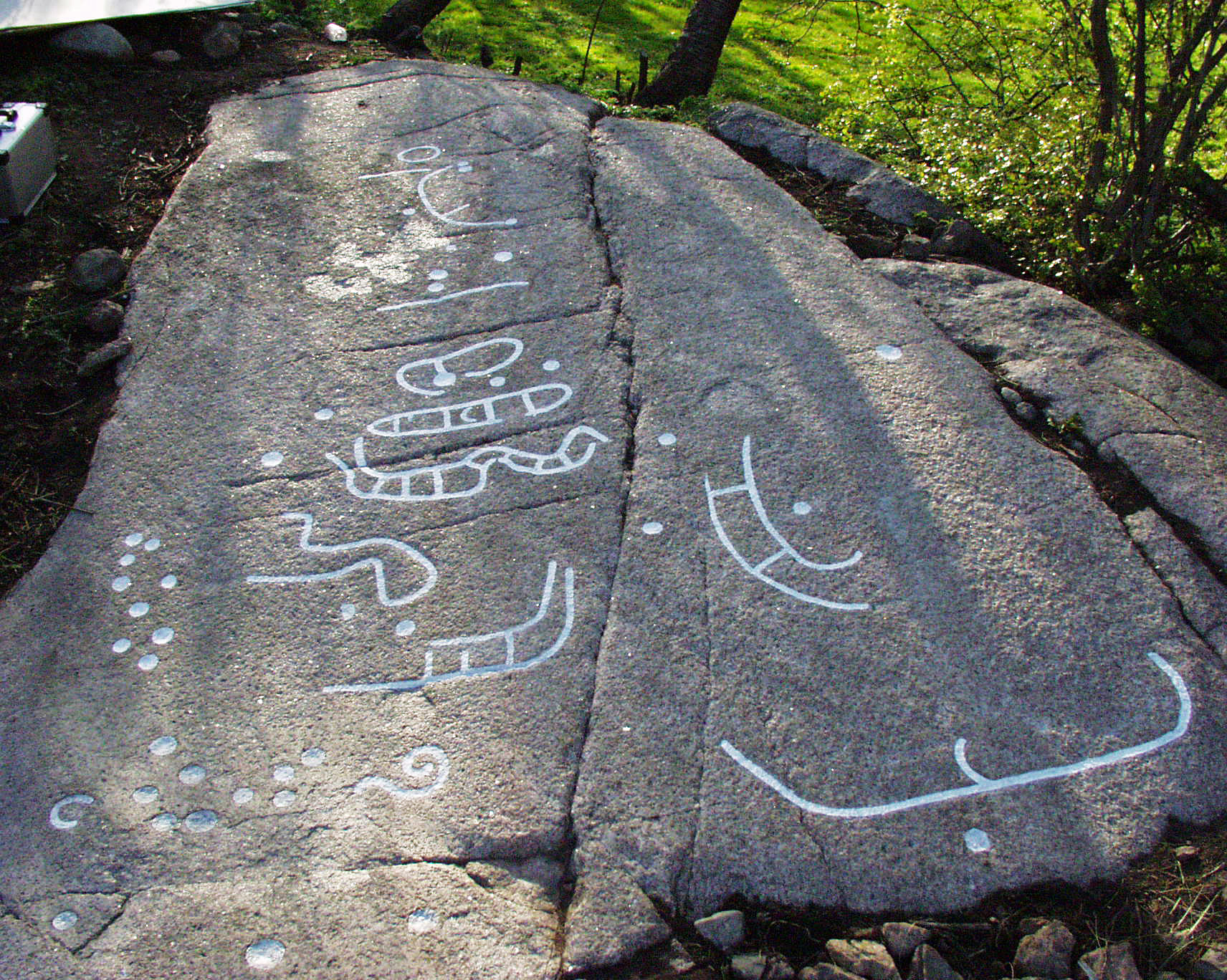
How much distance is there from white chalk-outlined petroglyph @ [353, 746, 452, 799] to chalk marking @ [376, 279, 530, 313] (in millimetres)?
1815

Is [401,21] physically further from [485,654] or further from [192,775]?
[192,775]

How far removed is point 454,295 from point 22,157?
199 centimetres

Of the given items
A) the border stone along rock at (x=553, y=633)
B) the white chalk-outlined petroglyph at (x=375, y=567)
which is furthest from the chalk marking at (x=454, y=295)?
the white chalk-outlined petroglyph at (x=375, y=567)

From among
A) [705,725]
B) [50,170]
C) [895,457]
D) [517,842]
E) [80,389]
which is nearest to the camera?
[517,842]

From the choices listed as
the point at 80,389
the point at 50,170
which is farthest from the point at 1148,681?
the point at 50,170

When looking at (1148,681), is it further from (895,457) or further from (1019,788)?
(895,457)

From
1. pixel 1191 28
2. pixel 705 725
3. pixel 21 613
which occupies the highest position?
pixel 1191 28

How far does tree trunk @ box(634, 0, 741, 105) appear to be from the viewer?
5.45 metres

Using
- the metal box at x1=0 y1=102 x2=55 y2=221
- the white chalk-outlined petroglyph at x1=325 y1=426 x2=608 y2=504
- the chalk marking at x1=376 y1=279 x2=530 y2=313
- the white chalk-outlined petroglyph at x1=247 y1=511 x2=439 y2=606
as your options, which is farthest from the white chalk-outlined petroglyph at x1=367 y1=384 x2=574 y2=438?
the metal box at x1=0 y1=102 x2=55 y2=221

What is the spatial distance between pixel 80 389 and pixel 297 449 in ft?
3.07

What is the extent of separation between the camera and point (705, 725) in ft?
7.01

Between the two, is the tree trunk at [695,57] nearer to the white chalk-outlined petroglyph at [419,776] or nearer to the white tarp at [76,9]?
the white tarp at [76,9]

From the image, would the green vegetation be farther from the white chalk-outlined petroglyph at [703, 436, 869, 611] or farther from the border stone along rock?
the white chalk-outlined petroglyph at [703, 436, 869, 611]

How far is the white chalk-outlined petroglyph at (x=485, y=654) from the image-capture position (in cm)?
227
